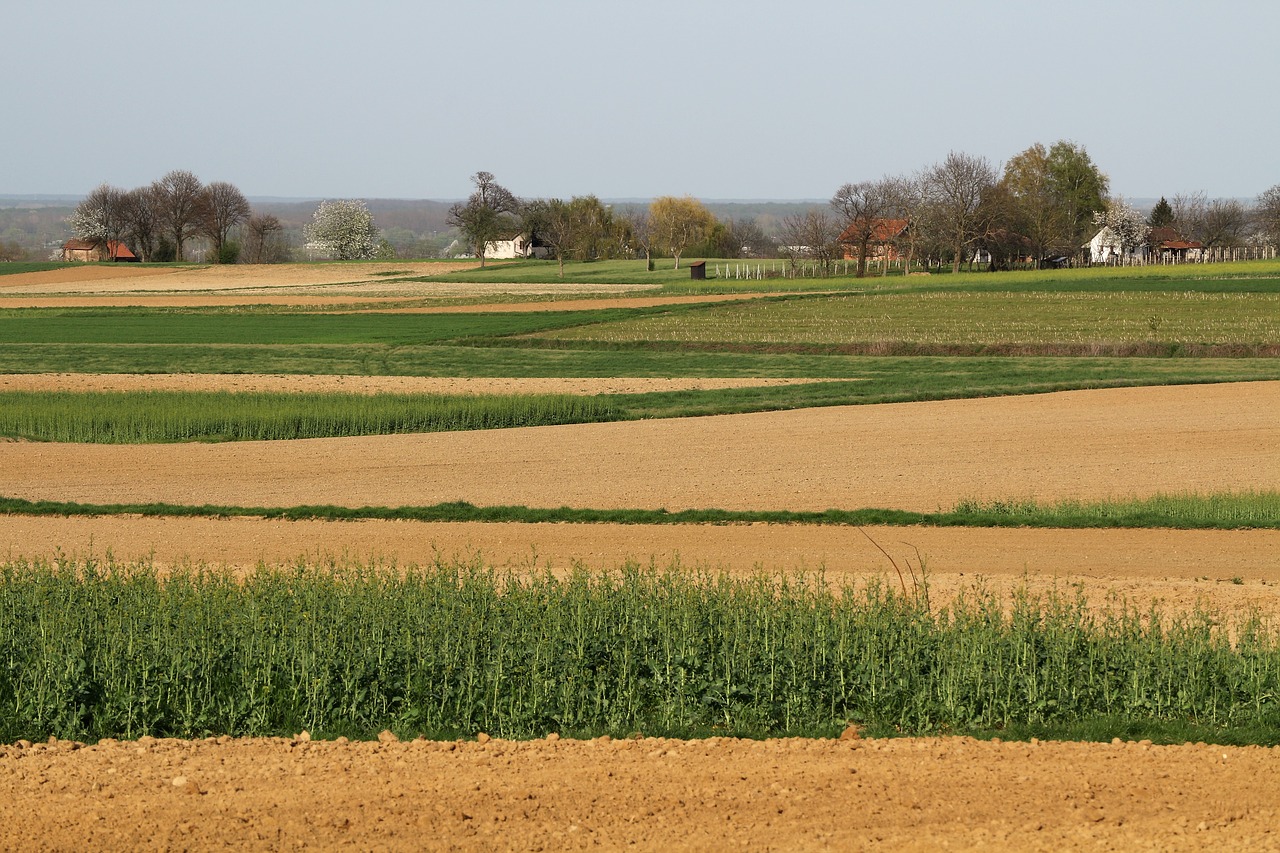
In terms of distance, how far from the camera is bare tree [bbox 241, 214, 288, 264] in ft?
536

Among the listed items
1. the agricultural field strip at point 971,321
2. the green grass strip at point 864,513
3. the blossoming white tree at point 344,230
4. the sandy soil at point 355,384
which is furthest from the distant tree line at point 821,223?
the green grass strip at point 864,513

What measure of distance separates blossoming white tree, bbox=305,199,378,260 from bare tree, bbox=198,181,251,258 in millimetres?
10017

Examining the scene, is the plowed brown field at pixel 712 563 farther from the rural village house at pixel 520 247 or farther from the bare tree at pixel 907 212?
the rural village house at pixel 520 247

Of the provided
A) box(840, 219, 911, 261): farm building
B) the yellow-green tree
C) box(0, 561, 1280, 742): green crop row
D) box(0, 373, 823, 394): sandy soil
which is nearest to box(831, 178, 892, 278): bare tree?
box(840, 219, 911, 261): farm building

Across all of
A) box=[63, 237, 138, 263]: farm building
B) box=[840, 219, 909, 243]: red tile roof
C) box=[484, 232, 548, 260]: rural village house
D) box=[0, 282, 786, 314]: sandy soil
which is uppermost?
box=[840, 219, 909, 243]: red tile roof

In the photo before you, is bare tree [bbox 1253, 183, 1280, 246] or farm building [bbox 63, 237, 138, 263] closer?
bare tree [bbox 1253, 183, 1280, 246]

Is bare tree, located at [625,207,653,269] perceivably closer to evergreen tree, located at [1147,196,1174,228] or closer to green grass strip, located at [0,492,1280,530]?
evergreen tree, located at [1147,196,1174,228]

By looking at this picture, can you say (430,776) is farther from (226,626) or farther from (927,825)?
(226,626)

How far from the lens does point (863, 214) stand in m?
111

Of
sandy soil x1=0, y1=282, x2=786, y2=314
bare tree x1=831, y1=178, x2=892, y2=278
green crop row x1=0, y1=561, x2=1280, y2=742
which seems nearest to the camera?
green crop row x1=0, y1=561, x2=1280, y2=742

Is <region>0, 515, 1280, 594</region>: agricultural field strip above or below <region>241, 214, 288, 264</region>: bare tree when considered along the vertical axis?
below

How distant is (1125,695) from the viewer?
11.0 m

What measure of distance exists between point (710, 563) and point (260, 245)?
15551 cm

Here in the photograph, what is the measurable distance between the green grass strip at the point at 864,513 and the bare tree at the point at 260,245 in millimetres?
145865
